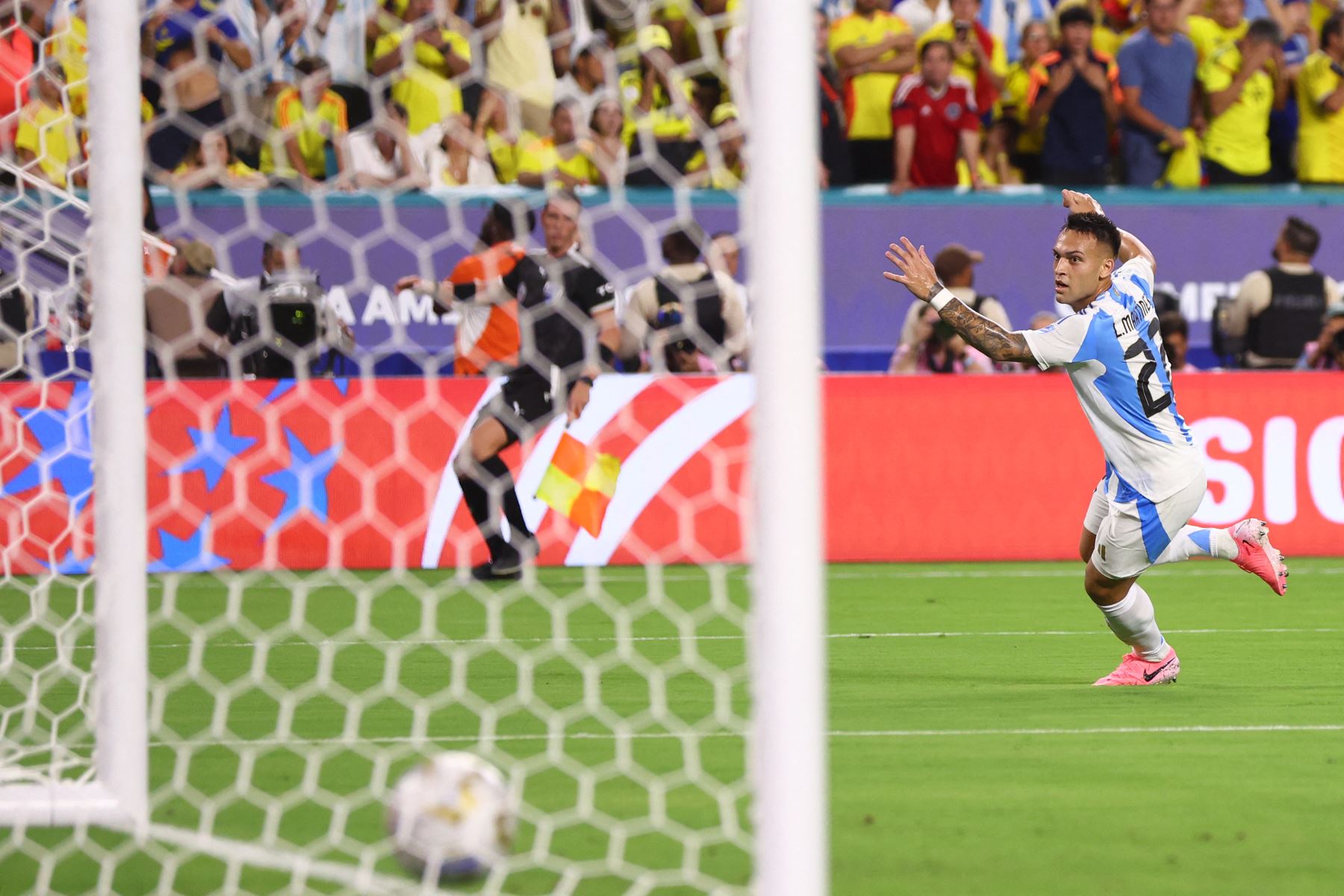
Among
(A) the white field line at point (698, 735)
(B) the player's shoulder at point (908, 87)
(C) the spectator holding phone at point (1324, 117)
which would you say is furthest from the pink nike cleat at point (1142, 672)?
(C) the spectator holding phone at point (1324, 117)

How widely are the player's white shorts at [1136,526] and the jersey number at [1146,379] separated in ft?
0.97

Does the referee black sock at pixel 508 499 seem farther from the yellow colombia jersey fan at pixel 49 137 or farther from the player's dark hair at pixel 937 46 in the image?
the player's dark hair at pixel 937 46

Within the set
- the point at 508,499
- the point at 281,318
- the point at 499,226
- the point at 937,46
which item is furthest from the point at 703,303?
the point at 937,46

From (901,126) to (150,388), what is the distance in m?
5.84

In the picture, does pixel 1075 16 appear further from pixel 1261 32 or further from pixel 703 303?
pixel 703 303

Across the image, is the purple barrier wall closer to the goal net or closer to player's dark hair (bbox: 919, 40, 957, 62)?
the goal net

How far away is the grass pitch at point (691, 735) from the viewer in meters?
3.86

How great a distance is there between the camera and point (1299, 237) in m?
11.7

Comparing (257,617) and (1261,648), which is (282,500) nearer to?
(257,617)

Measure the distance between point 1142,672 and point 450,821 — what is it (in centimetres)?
352

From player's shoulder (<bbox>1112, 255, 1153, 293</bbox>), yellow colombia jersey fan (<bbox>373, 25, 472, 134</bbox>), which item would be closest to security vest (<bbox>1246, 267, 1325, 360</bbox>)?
yellow colombia jersey fan (<bbox>373, 25, 472, 134</bbox>)

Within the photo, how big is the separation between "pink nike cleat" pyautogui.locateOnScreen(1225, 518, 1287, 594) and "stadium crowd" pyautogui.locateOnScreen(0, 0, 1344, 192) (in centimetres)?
235

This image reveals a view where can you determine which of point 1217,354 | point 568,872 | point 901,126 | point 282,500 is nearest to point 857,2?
point 901,126

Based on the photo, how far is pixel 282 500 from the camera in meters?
10.5
